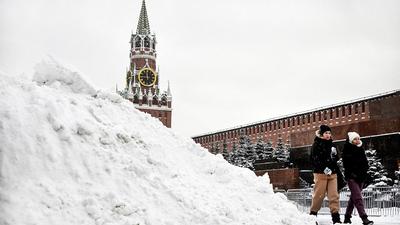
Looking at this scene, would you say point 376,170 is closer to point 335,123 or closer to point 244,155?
point 244,155

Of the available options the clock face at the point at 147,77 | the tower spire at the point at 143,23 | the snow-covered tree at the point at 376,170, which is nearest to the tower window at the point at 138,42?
the tower spire at the point at 143,23

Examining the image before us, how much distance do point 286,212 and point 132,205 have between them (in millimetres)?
3148

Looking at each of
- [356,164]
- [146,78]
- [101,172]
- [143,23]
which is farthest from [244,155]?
[143,23]

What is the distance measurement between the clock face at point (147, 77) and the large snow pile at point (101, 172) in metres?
82.6

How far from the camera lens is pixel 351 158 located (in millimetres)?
8625

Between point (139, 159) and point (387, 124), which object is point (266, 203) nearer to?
point (139, 159)

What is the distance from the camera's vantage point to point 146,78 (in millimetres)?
92000

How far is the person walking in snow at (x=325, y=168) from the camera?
331 inches

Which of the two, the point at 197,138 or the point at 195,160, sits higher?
the point at 197,138

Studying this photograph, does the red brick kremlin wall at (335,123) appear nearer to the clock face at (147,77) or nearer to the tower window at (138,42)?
the clock face at (147,77)

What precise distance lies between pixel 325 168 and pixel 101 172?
3.88 meters

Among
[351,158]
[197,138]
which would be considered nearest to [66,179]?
[351,158]

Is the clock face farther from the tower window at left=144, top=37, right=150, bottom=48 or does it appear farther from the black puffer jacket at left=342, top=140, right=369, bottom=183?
the black puffer jacket at left=342, top=140, right=369, bottom=183

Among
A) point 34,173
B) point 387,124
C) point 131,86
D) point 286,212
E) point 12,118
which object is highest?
point 131,86
